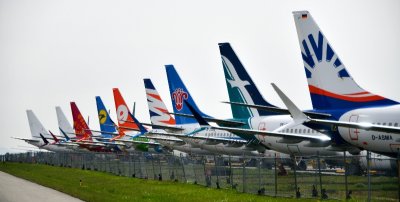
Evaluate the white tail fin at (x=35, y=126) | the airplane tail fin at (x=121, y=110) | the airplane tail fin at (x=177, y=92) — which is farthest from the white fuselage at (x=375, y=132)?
the white tail fin at (x=35, y=126)

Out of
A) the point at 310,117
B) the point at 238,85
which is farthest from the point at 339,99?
the point at 238,85

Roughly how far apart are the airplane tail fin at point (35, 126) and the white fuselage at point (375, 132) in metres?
102

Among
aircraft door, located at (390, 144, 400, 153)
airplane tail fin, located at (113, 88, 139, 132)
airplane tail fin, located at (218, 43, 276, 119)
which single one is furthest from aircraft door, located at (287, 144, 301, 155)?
airplane tail fin, located at (113, 88, 139, 132)

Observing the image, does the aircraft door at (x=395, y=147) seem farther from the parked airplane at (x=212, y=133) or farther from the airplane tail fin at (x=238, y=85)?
the airplane tail fin at (x=238, y=85)

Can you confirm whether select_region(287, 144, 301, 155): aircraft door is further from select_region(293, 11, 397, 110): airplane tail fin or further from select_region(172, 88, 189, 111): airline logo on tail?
select_region(172, 88, 189, 111): airline logo on tail

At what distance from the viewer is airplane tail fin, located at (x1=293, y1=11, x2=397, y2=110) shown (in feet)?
93.1

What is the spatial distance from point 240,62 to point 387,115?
1769cm

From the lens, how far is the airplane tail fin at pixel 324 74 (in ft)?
93.1

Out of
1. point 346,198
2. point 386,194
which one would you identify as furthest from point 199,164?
point 386,194

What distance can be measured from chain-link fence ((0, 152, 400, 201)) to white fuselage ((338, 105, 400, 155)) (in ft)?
2.18

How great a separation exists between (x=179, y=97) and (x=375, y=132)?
3140cm

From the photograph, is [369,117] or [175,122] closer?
[369,117]

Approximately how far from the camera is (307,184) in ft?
78.3

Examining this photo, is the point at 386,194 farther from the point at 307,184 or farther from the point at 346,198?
the point at 307,184
